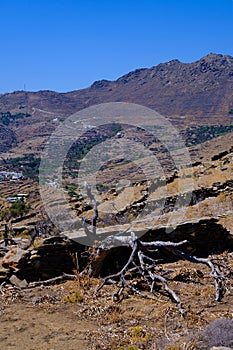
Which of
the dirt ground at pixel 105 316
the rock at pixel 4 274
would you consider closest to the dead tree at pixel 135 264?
the dirt ground at pixel 105 316

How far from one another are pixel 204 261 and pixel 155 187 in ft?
30.3

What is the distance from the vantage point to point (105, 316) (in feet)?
17.0

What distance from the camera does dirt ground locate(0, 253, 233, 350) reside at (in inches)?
177

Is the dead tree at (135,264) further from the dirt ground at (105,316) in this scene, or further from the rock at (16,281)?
the rock at (16,281)

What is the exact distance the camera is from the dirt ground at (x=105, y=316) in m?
4.50

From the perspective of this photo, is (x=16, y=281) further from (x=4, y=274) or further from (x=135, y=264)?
(x=135, y=264)

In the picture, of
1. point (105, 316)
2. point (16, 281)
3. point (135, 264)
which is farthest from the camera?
point (16, 281)

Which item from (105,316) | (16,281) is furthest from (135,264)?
(16,281)

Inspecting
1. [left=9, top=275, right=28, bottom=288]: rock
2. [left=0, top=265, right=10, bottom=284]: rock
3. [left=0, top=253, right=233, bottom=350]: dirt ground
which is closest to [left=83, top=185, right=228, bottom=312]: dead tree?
[left=0, top=253, right=233, bottom=350]: dirt ground

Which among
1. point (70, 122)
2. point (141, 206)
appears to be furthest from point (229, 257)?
point (70, 122)

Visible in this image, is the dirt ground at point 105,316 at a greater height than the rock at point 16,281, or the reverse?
the rock at point 16,281

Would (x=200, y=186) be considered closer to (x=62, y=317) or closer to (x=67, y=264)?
(x=67, y=264)

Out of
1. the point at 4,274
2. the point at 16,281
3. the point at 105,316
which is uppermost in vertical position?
the point at 4,274

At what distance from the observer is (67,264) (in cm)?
671
